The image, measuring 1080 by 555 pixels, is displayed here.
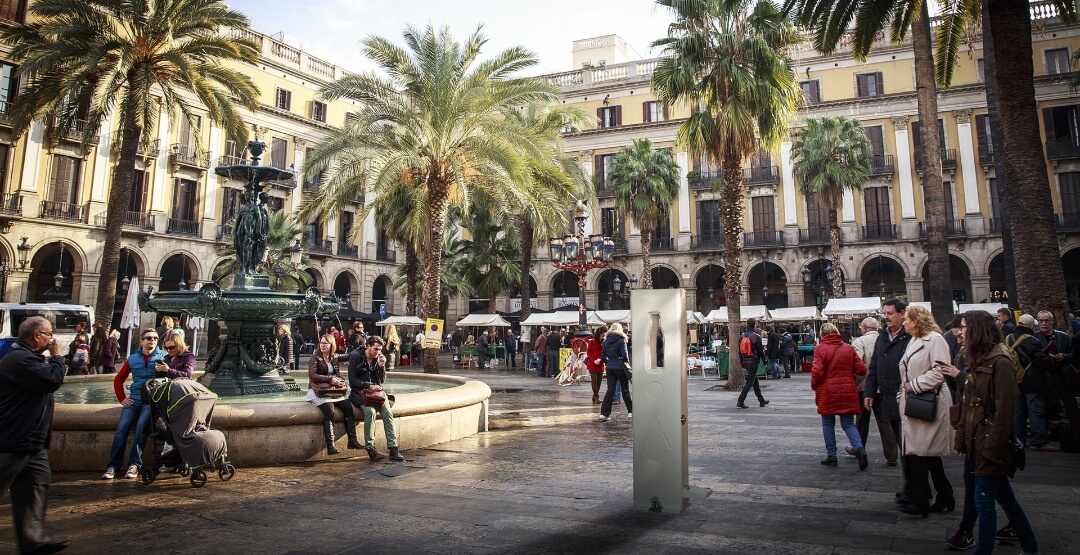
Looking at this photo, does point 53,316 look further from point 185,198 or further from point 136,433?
point 136,433

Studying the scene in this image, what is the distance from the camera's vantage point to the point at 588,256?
17.0 metres

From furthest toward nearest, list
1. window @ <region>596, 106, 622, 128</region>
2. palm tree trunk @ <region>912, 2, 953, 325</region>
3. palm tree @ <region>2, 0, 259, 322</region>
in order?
1. window @ <region>596, 106, 622, 128</region>
2. palm tree @ <region>2, 0, 259, 322</region>
3. palm tree trunk @ <region>912, 2, 953, 325</region>

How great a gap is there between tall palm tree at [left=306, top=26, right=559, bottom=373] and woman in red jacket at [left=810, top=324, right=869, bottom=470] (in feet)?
33.5

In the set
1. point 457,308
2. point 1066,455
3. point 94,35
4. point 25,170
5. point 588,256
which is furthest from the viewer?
point 457,308

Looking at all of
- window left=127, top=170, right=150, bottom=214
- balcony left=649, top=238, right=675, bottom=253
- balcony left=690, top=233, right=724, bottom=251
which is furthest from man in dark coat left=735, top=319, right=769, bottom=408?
window left=127, top=170, right=150, bottom=214

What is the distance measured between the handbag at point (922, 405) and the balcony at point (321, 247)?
34714 mm

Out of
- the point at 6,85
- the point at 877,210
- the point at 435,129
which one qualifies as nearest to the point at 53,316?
the point at 6,85

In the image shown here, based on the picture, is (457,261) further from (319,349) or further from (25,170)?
(319,349)

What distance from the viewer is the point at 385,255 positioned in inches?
1606

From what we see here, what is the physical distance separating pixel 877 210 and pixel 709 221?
8.93 meters

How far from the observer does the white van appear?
763 inches

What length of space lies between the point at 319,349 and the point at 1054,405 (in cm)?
878

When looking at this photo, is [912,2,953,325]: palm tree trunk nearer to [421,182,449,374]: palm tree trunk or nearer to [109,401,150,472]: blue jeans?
[421,182,449,374]: palm tree trunk

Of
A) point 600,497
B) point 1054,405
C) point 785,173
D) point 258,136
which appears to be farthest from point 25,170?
point 785,173
